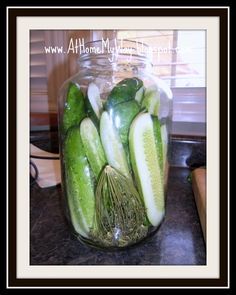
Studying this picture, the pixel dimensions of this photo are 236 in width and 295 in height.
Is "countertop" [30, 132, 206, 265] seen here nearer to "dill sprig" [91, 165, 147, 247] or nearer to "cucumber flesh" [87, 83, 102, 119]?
"dill sprig" [91, 165, 147, 247]

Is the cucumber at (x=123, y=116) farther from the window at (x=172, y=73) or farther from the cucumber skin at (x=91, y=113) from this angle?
the window at (x=172, y=73)

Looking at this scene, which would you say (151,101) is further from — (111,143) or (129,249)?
(129,249)

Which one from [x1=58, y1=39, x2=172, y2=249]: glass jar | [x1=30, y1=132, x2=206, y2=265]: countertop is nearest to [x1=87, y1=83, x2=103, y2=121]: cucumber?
[x1=58, y1=39, x2=172, y2=249]: glass jar

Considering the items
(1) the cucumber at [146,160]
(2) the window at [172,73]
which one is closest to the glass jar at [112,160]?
(1) the cucumber at [146,160]

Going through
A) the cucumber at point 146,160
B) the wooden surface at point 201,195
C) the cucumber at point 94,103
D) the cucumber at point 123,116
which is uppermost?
the cucumber at point 94,103

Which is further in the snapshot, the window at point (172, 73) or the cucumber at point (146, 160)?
the window at point (172, 73)
